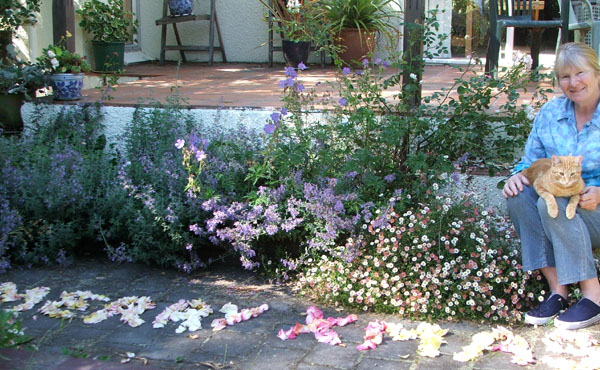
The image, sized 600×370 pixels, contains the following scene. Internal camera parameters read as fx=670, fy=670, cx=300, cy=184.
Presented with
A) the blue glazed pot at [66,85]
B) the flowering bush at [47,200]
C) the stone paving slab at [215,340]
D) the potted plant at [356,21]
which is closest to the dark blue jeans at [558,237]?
the stone paving slab at [215,340]

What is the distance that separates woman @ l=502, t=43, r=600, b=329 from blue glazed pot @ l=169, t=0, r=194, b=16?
18.7 ft

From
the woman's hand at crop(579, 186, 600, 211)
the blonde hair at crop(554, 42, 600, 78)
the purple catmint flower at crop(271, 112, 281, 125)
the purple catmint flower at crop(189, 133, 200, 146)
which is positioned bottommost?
the woman's hand at crop(579, 186, 600, 211)

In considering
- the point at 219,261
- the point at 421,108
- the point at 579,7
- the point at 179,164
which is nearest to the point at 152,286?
the point at 219,261

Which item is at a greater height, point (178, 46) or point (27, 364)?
point (178, 46)

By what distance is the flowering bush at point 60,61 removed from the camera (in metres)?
4.74

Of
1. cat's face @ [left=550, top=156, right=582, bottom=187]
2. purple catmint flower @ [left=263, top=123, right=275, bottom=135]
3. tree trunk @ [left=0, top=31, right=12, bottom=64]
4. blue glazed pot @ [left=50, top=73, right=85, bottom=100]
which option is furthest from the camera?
tree trunk @ [left=0, top=31, right=12, bottom=64]

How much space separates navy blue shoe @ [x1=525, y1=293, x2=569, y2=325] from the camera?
2859 millimetres

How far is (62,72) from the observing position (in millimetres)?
4738

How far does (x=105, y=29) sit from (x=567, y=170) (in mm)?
5176

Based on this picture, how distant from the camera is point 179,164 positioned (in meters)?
3.71

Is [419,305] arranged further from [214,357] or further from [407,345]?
[214,357]

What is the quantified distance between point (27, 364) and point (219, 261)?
4.62 ft

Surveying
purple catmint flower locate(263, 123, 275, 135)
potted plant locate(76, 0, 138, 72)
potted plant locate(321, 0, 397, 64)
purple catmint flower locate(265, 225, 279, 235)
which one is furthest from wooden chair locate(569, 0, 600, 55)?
potted plant locate(76, 0, 138, 72)

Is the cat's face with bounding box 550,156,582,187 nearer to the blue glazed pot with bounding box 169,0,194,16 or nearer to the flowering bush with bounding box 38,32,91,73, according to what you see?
the flowering bush with bounding box 38,32,91,73
